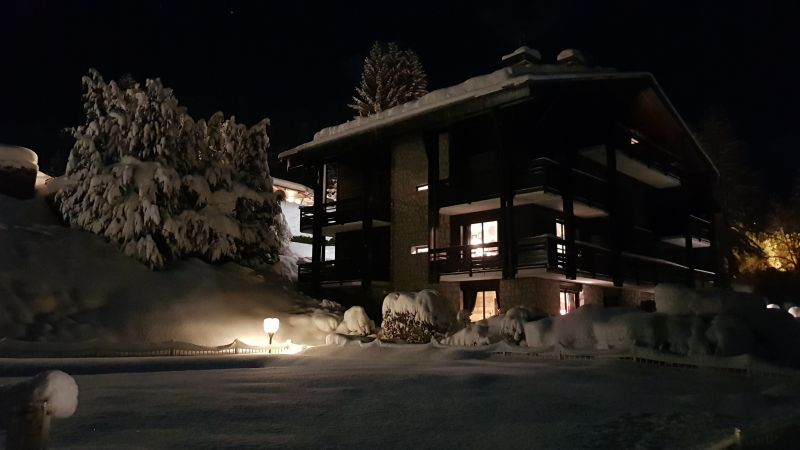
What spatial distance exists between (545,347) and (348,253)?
1592cm

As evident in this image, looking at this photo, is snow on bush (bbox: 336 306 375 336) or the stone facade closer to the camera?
snow on bush (bbox: 336 306 375 336)

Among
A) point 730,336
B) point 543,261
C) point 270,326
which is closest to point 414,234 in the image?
point 543,261

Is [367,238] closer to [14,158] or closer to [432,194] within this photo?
[432,194]

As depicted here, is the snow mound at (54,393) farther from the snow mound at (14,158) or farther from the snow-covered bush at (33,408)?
the snow mound at (14,158)

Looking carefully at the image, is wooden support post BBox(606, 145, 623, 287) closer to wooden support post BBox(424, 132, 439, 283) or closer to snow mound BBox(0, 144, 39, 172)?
wooden support post BBox(424, 132, 439, 283)

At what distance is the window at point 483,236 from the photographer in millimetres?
21953

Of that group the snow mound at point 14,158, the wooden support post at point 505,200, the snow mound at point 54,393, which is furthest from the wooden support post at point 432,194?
the snow mound at point 54,393

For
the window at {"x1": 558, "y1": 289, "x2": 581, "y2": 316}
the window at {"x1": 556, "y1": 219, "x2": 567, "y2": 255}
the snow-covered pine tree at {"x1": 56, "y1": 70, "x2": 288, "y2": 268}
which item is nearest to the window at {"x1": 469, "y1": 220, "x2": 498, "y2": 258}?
the window at {"x1": 556, "y1": 219, "x2": 567, "y2": 255}

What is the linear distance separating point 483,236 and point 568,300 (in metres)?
4.41

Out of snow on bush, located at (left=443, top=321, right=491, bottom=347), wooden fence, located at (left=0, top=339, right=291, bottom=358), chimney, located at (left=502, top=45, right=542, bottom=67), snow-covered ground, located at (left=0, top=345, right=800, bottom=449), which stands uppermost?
chimney, located at (left=502, top=45, right=542, bottom=67)

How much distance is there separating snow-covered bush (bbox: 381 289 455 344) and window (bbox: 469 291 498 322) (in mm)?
4312

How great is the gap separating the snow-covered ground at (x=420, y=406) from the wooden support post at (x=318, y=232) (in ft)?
48.6

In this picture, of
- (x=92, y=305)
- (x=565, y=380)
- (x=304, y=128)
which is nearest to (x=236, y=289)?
(x=92, y=305)

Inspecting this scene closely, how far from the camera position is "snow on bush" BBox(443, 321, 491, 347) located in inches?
579
